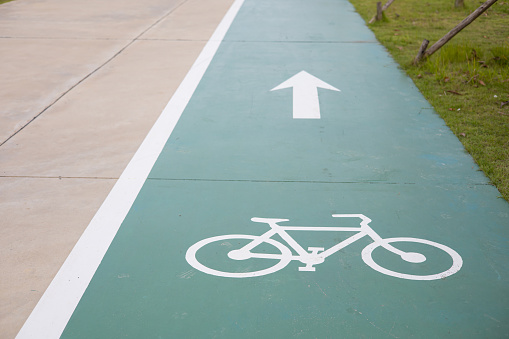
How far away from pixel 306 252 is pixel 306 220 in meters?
0.47

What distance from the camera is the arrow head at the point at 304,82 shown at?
7.73 m

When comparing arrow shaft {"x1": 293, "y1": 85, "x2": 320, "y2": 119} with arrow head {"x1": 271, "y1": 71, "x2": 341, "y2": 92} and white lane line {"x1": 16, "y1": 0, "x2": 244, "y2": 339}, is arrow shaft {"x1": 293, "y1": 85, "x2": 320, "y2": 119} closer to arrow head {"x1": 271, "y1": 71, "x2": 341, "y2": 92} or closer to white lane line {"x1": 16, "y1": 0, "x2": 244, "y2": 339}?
arrow head {"x1": 271, "y1": 71, "x2": 341, "y2": 92}

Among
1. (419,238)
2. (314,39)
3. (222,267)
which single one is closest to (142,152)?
(222,267)

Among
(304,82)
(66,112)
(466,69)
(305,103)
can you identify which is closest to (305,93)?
(305,103)

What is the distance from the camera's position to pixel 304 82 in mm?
7875

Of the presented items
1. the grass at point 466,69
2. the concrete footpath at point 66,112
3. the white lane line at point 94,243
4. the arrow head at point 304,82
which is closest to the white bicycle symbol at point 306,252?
the white lane line at point 94,243

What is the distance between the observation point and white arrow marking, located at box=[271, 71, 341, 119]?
675cm

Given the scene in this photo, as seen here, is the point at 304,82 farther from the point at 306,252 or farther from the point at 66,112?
→ the point at 306,252

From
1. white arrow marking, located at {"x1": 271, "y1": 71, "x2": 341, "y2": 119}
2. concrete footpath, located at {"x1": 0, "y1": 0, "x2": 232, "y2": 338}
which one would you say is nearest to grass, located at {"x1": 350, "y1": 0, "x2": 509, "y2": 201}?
white arrow marking, located at {"x1": 271, "y1": 71, "x2": 341, "y2": 119}

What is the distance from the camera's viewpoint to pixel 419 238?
4047 millimetres

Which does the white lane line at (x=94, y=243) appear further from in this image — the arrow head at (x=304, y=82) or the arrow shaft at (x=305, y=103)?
the arrow head at (x=304, y=82)

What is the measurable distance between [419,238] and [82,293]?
2.51 meters

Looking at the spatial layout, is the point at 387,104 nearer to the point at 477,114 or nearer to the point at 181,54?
the point at 477,114

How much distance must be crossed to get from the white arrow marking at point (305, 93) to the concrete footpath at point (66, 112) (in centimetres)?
177
